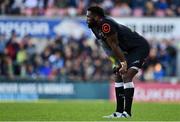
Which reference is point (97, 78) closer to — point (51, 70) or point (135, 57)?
point (51, 70)

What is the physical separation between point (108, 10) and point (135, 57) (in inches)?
656

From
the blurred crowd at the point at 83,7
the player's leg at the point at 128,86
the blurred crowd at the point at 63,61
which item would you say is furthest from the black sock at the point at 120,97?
the blurred crowd at the point at 83,7

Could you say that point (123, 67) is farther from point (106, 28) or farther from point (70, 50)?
point (70, 50)

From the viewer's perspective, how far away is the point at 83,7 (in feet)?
97.7

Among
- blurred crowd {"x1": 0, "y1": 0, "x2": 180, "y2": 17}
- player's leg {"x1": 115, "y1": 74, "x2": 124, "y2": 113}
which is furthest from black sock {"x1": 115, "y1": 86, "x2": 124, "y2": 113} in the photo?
blurred crowd {"x1": 0, "y1": 0, "x2": 180, "y2": 17}

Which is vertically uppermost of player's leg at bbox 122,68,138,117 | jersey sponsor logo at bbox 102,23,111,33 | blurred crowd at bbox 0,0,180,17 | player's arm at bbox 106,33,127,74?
jersey sponsor logo at bbox 102,23,111,33

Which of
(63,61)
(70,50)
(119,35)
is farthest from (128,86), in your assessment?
(70,50)

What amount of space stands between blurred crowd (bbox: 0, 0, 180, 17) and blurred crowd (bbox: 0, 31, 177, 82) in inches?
59.0

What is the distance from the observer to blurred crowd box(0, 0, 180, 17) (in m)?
29.5

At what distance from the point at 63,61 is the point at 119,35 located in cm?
1435

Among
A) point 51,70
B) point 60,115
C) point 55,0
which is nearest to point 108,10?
point 55,0

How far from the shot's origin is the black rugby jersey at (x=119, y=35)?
41.9ft

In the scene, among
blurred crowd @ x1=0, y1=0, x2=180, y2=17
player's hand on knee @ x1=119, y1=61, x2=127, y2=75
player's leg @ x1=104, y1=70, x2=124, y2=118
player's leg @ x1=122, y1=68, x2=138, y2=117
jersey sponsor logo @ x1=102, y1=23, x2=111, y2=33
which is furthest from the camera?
blurred crowd @ x1=0, y1=0, x2=180, y2=17

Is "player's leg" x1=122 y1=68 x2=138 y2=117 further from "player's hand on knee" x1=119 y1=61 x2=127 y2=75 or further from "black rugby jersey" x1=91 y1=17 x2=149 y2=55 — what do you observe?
"black rugby jersey" x1=91 y1=17 x2=149 y2=55
